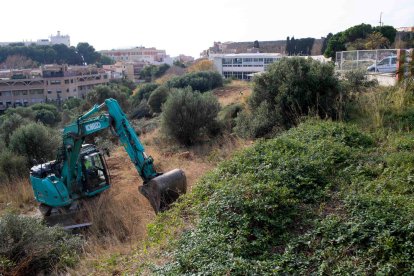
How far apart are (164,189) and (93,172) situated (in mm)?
2974

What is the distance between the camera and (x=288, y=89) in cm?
1134

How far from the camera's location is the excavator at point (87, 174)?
9.13 metres

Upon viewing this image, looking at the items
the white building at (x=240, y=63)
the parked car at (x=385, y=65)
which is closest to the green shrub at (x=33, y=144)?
the parked car at (x=385, y=65)

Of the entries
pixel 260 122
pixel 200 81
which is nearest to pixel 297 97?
pixel 260 122

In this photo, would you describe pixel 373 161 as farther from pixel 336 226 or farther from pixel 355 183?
pixel 336 226

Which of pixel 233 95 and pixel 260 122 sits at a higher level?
pixel 260 122

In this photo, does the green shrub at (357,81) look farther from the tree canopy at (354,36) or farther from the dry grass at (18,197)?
the tree canopy at (354,36)

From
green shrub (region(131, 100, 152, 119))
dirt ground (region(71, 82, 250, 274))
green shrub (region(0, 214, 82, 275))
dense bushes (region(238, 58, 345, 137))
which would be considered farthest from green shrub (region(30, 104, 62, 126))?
green shrub (region(0, 214, 82, 275))

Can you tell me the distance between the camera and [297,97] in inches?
439

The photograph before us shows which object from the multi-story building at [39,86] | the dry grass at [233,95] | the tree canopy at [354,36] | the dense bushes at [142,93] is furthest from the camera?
the multi-story building at [39,86]

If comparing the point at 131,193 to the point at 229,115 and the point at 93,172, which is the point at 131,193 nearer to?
the point at 93,172

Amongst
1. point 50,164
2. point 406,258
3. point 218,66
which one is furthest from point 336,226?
point 218,66

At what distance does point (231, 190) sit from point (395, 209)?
87.8 inches

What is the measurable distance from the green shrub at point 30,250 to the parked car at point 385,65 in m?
14.8
